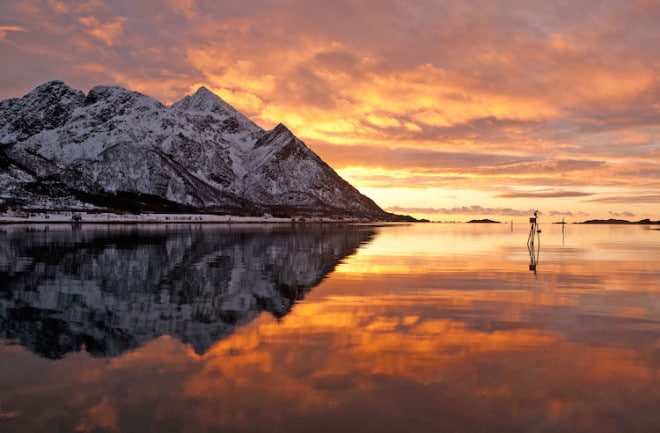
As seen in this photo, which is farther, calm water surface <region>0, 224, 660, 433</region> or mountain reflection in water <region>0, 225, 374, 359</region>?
mountain reflection in water <region>0, 225, 374, 359</region>

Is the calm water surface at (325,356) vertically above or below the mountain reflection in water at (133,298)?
below

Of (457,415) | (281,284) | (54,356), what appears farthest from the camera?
(281,284)

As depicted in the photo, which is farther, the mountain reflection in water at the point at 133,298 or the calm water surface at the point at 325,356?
the mountain reflection in water at the point at 133,298

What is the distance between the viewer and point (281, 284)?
102 feet

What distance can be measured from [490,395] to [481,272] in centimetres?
2733

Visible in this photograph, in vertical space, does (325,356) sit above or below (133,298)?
below

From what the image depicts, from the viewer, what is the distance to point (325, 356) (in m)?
15.6

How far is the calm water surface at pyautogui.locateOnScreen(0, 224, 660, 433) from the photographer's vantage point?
11109 mm

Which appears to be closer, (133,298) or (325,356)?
(325,356)

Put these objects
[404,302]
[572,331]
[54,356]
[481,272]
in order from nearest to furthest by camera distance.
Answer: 1. [54,356]
2. [572,331]
3. [404,302]
4. [481,272]

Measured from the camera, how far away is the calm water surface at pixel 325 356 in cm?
1111

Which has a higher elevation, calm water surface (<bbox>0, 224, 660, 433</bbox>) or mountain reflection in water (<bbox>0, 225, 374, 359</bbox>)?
mountain reflection in water (<bbox>0, 225, 374, 359</bbox>)

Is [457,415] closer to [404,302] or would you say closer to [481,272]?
[404,302]

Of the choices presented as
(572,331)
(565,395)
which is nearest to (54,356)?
(565,395)
